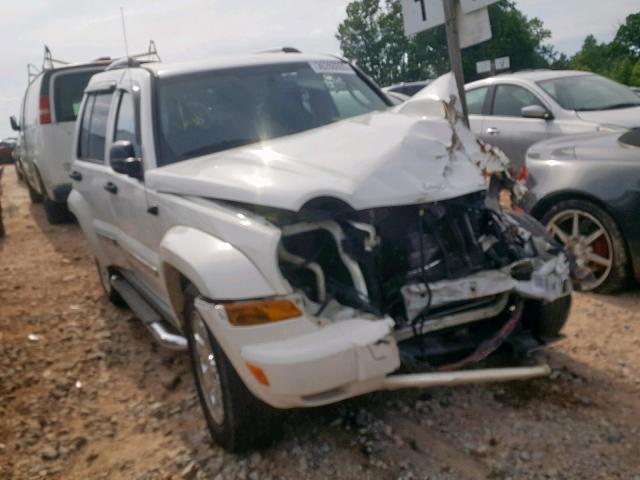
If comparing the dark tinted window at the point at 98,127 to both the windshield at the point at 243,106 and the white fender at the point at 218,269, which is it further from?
the white fender at the point at 218,269

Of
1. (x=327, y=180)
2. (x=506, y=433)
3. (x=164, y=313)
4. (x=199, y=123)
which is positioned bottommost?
(x=506, y=433)

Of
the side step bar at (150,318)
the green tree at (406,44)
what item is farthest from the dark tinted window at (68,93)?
the green tree at (406,44)

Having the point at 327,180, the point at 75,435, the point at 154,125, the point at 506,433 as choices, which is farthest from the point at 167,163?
the point at 506,433

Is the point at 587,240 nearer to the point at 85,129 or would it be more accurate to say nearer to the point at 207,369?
the point at 207,369

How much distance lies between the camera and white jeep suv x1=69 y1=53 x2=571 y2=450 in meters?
2.82

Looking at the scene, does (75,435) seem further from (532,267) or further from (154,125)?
(532,267)

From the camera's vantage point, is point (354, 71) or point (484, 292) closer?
point (484, 292)

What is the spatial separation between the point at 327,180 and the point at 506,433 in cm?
148

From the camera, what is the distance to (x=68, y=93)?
31.3 ft

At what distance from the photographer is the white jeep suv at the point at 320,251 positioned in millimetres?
2816

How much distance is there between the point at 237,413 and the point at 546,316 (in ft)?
5.53

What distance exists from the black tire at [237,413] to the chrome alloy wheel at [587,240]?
2648 mm

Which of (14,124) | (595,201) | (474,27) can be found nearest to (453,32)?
(474,27)

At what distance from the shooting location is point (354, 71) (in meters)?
5.17
